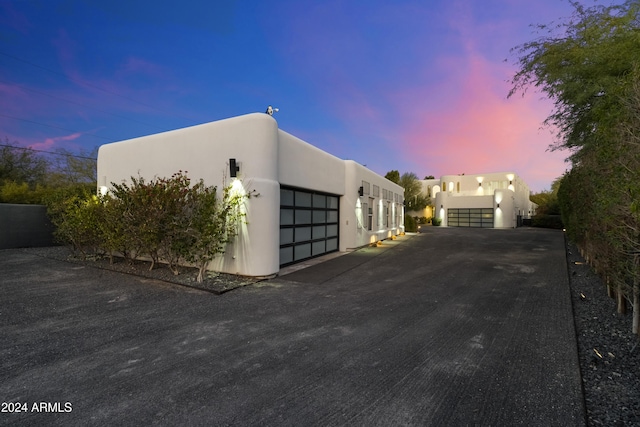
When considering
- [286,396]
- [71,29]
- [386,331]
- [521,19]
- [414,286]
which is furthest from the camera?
[71,29]

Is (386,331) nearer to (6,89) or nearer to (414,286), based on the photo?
(414,286)

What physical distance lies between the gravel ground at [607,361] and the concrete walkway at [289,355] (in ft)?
0.46

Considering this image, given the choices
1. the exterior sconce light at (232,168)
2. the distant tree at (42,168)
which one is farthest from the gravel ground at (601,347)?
the distant tree at (42,168)

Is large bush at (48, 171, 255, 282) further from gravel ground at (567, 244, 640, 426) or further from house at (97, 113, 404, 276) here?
gravel ground at (567, 244, 640, 426)

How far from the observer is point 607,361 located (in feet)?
10.2

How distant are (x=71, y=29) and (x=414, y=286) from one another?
2136cm

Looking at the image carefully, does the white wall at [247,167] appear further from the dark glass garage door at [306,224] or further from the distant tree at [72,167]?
the distant tree at [72,167]

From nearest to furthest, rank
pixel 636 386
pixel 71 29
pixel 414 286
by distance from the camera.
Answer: pixel 636 386, pixel 414 286, pixel 71 29

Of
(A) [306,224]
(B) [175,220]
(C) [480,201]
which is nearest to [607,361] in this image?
(A) [306,224]

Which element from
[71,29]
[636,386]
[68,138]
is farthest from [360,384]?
[68,138]

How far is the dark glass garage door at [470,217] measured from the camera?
2941cm

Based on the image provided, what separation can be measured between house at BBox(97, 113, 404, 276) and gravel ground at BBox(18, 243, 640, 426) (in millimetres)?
1216

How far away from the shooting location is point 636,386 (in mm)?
2588

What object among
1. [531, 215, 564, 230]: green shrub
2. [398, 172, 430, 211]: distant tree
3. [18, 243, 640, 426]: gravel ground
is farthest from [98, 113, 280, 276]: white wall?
[531, 215, 564, 230]: green shrub
